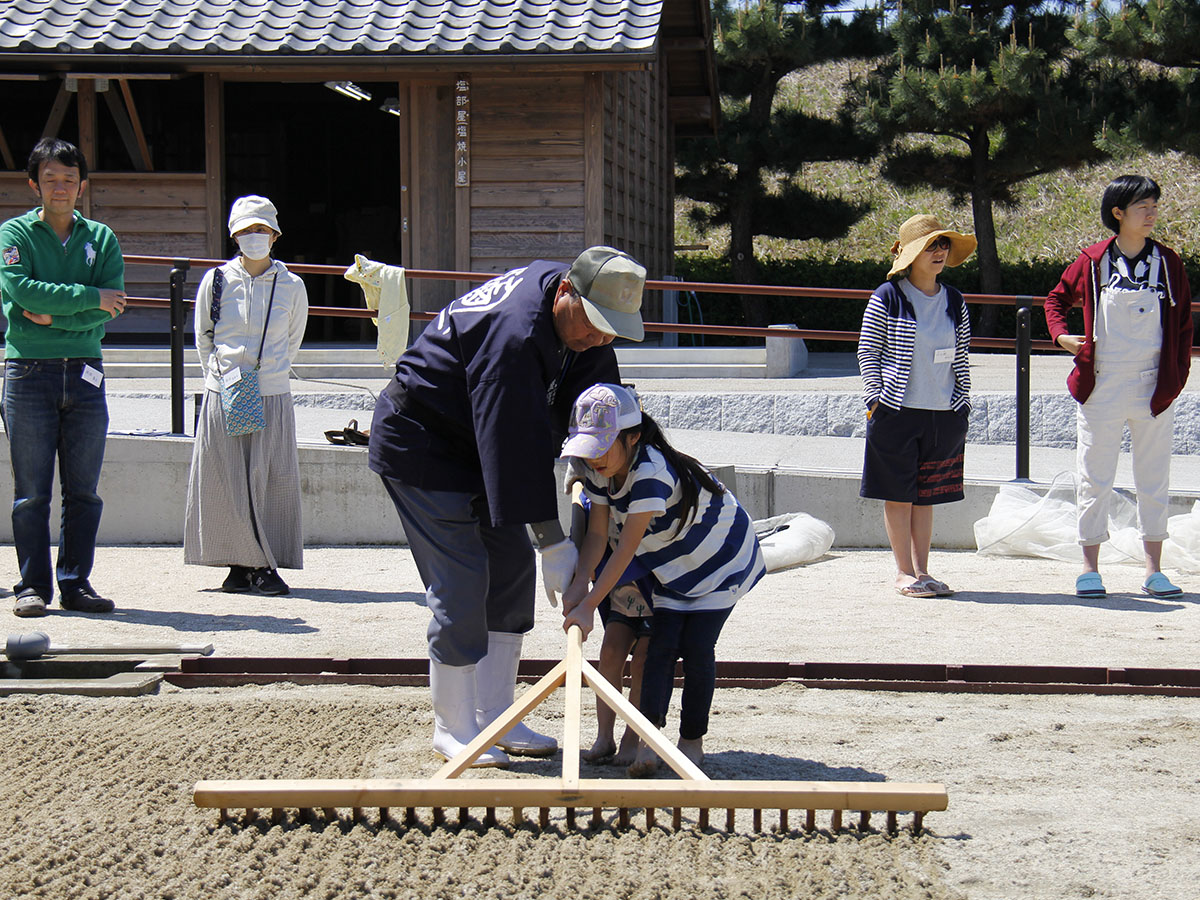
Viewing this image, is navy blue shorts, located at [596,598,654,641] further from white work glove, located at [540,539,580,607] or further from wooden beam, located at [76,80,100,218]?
wooden beam, located at [76,80,100,218]

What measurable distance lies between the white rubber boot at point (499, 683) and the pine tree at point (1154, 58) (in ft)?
43.9

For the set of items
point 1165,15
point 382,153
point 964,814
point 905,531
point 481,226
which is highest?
point 1165,15

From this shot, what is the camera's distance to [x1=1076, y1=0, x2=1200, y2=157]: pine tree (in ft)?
47.1

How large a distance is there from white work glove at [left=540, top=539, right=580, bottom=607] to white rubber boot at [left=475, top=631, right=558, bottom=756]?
0.43 meters

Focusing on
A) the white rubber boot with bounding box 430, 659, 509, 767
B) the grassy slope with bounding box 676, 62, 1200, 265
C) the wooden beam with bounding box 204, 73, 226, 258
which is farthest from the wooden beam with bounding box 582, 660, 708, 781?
the grassy slope with bounding box 676, 62, 1200, 265

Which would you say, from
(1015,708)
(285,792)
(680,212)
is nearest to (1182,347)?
(1015,708)

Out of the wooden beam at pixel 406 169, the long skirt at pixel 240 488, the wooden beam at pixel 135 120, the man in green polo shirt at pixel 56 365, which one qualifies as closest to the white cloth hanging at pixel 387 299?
the long skirt at pixel 240 488

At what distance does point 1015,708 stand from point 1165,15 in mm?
12822

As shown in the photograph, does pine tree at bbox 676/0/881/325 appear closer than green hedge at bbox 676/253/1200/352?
Yes

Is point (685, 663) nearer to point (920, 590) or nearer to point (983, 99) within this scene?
point (920, 590)

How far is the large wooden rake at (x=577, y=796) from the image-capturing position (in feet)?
9.05

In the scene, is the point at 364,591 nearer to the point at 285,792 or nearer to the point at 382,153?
the point at 285,792

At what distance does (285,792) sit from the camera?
111 inches

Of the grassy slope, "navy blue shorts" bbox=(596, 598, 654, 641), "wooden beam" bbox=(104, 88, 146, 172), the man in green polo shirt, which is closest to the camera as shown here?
"navy blue shorts" bbox=(596, 598, 654, 641)
